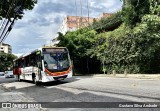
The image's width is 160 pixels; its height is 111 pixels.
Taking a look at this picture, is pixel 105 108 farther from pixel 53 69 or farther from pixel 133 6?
pixel 133 6

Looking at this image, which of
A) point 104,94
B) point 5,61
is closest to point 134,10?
point 104,94

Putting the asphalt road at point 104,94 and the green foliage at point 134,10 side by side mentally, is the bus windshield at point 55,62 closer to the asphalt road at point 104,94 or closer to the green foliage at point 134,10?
the asphalt road at point 104,94

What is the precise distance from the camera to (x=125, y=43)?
30.7 meters

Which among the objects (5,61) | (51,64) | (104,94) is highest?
(5,61)

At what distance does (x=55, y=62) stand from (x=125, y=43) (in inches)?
427

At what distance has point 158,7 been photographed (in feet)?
69.8

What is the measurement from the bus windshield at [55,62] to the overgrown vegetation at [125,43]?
6.68 meters

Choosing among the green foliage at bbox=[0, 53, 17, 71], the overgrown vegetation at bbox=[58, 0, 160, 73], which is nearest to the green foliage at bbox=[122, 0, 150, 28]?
the overgrown vegetation at bbox=[58, 0, 160, 73]

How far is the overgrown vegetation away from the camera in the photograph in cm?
2398

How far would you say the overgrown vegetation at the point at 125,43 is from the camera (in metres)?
24.0

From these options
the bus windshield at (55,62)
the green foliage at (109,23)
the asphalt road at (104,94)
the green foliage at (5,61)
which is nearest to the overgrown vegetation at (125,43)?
the green foliage at (109,23)

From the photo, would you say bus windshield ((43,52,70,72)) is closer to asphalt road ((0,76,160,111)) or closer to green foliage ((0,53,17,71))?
asphalt road ((0,76,160,111))

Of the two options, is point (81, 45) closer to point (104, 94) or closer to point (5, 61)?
point (104, 94)

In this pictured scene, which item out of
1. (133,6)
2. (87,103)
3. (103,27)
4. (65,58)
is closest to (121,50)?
(133,6)
